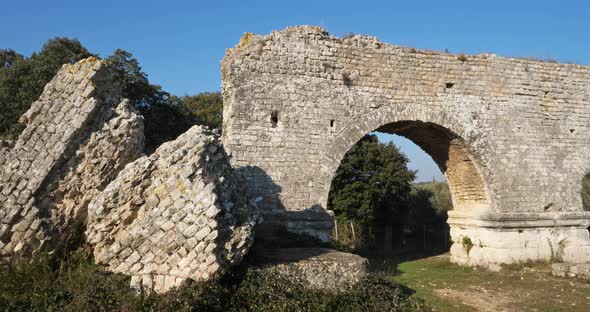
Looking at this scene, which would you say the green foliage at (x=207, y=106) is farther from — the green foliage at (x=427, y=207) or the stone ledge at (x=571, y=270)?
the stone ledge at (x=571, y=270)

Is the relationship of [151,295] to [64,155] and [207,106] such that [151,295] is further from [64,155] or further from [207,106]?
[207,106]

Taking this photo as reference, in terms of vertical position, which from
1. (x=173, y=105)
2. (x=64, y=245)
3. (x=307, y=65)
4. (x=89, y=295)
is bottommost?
(x=89, y=295)

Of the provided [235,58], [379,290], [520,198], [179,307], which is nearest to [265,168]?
[235,58]

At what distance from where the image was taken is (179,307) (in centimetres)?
479

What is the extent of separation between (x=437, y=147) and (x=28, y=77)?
51.5 ft

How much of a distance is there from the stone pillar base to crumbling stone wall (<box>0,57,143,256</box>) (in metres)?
8.27

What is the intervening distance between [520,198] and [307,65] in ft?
19.6

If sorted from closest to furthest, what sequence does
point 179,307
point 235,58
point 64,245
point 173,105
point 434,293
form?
point 179,307 → point 64,245 → point 434,293 → point 235,58 → point 173,105

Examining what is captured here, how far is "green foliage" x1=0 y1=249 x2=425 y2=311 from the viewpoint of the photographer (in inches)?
187

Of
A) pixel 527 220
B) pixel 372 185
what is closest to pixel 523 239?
pixel 527 220

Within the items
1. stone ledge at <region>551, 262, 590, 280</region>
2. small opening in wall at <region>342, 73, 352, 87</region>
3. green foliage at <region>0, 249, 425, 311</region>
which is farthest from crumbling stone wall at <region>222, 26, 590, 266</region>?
green foliage at <region>0, 249, 425, 311</region>

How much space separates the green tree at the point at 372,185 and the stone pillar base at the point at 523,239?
282 inches

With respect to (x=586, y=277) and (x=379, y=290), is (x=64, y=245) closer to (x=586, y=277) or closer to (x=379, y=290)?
(x=379, y=290)

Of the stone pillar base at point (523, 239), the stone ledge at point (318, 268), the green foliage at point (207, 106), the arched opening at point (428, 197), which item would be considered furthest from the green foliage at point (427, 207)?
the stone ledge at point (318, 268)
